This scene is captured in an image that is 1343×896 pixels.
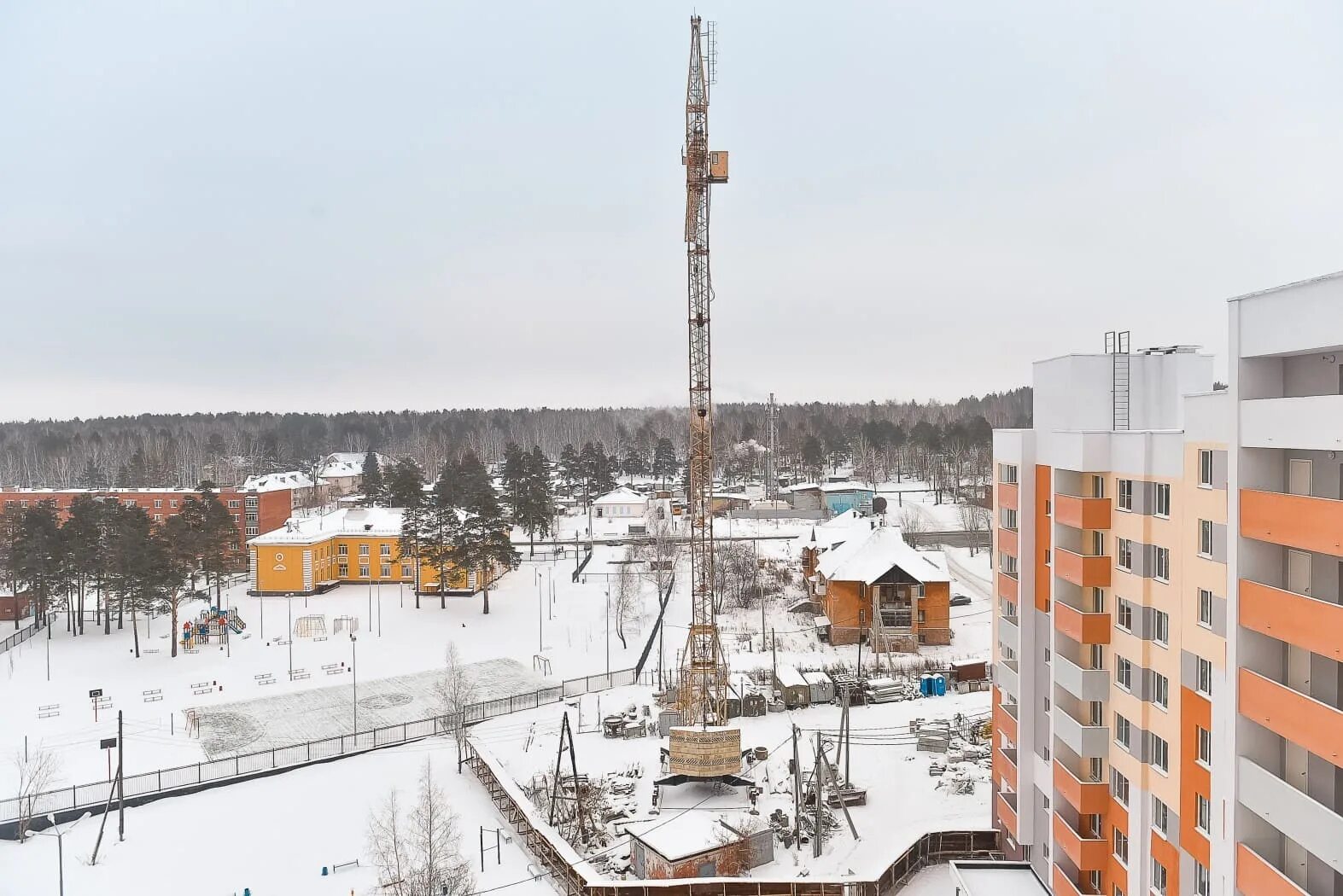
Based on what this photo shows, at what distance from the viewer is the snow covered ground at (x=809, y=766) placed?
814 inches

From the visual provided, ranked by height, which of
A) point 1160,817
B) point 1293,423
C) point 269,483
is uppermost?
point 1293,423

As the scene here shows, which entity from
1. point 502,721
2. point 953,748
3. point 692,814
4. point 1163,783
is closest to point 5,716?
point 502,721

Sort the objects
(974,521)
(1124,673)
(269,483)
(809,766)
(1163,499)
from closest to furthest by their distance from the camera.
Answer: (1163,499) → (1124,673) → (809,766) → (974,521) → (269,483)

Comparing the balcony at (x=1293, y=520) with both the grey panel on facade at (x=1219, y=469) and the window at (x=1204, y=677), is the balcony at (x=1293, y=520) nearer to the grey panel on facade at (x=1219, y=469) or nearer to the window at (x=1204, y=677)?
the grey panel on facade at (x=1219, y=469)

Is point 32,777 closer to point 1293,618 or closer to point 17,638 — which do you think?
point 17,638

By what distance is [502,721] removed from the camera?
30875 millimetres

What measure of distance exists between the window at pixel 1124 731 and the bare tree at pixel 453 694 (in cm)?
1887

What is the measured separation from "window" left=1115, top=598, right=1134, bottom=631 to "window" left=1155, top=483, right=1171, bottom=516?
1800mm

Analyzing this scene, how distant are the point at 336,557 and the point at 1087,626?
4829 cm

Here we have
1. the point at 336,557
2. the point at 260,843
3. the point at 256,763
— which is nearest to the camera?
the point at 260,843

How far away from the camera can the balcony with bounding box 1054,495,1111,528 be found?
1548 cm

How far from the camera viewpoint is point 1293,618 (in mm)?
9766

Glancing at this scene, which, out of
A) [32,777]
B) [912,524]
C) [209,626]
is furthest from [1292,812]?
[912,524]

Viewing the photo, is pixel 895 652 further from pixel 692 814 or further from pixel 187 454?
pixel 187 454
